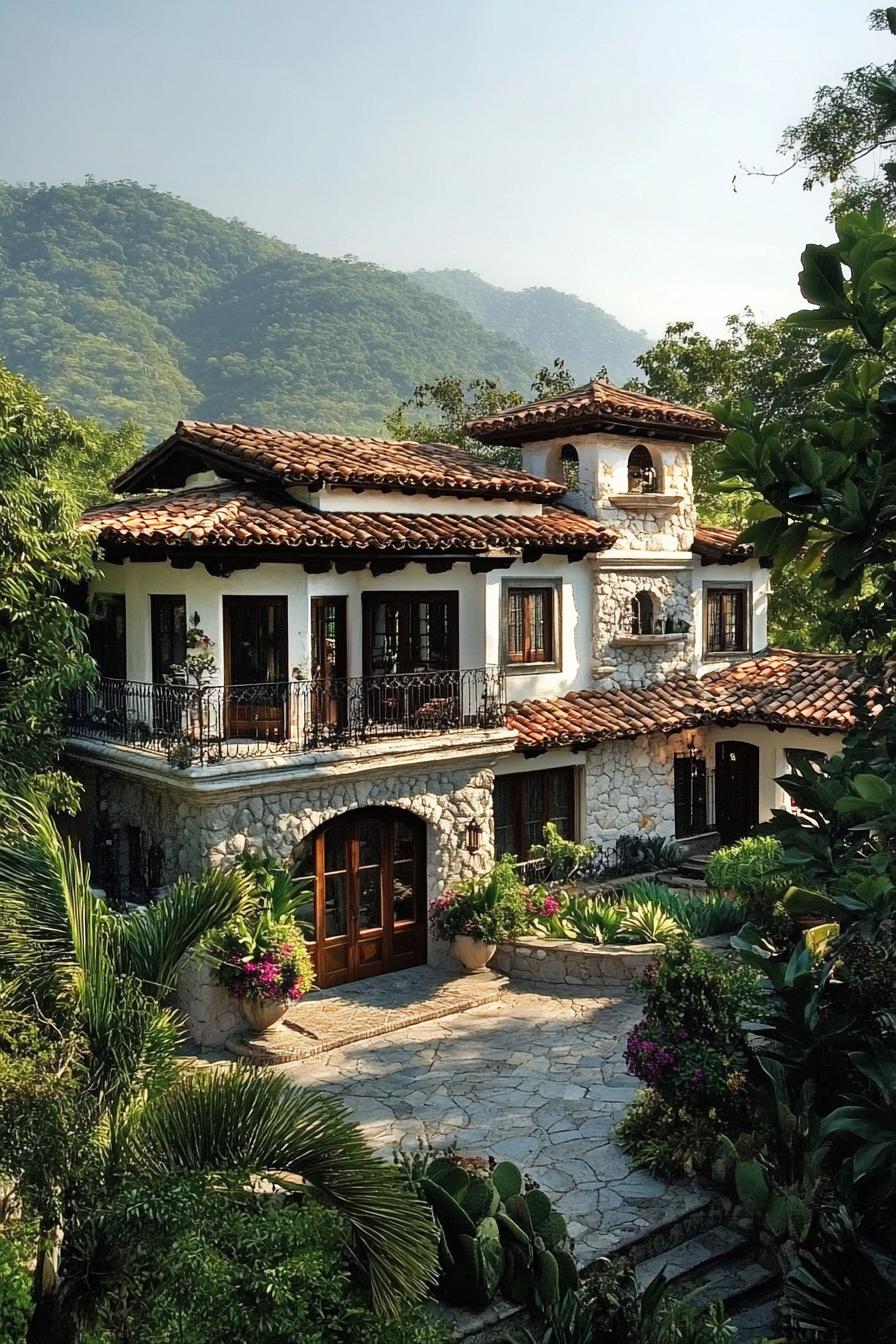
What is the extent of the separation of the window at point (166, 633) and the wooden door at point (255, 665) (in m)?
0.65

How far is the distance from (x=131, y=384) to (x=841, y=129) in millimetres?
42684

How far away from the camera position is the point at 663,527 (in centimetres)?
2152

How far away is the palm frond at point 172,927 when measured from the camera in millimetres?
8023

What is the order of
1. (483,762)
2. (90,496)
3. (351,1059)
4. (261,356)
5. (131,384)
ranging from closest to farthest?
(351,1059) → (483,762) → (90,496) → (131,384) → (261,356)

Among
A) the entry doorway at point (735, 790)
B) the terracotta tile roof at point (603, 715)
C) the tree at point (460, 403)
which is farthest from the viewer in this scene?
the tree at point (460, 403)

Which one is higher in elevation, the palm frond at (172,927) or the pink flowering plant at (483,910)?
the palm frond at (172,927)

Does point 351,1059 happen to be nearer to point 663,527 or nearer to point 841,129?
point 663,527

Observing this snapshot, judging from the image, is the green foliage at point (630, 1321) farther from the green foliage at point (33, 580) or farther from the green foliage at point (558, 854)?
the green foliage at point (558, 854)

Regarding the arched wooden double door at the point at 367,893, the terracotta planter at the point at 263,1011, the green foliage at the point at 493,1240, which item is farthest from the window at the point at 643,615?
the green foliage at the point at 493,1240

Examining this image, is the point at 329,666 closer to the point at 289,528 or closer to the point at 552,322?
the point at 289,528

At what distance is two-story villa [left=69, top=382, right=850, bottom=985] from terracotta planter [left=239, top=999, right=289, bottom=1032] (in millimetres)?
1798

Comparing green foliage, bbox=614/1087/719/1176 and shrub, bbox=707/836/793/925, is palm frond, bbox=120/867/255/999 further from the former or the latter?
shrub, bbox=707/836/793/925

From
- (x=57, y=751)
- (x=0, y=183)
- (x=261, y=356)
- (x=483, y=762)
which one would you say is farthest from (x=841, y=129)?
(x=0, y=183)

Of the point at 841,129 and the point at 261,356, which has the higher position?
the point at 261,356
